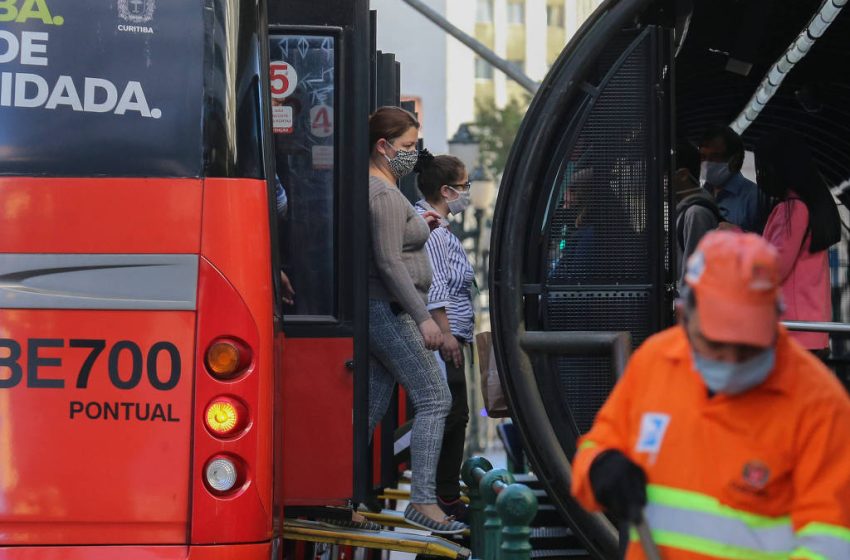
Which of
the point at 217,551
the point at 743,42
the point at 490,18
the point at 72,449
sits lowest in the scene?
the point at 217,551

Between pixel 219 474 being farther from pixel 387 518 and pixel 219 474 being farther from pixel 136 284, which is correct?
pixel 387 518

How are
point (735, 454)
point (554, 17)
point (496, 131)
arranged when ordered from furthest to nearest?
point (554, 17) < point (496, 131) < point (735, 454)

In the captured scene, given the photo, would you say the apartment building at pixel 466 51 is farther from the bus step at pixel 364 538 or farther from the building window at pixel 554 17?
the bus step at pixel 364 538

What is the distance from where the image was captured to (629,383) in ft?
11.7

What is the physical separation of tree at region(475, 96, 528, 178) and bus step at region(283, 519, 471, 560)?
43.0 m

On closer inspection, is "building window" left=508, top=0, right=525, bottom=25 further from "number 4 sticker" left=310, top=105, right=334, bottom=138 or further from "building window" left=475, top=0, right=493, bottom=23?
"number 4 sticker" left=310, top=105, right=334, bottom=138

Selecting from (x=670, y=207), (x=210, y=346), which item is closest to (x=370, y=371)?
(x=670, y=207)

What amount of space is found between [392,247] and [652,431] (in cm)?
362

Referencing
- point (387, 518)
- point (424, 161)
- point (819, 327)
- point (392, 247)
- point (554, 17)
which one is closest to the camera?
point (819, 327)

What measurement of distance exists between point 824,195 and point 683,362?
437cm

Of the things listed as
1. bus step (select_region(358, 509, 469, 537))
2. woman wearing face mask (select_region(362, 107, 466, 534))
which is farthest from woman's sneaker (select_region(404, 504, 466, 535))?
bus step (select_region(358, 509, 469, 537))

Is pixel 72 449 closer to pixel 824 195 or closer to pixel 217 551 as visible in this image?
pixel 217 551

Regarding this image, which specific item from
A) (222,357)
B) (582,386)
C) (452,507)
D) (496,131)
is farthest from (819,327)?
(496,131)

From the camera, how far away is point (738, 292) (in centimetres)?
317
